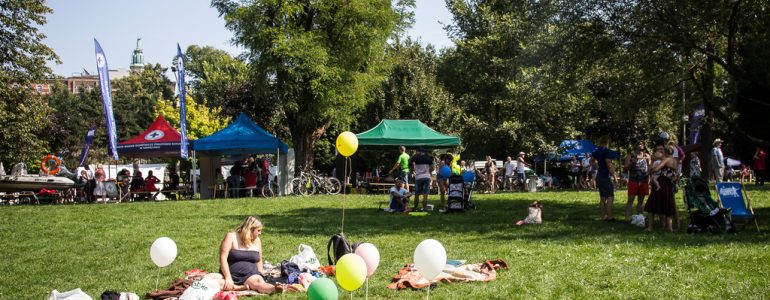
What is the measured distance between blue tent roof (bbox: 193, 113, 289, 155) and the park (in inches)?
3.7

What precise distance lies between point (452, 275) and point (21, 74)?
30.7 meters

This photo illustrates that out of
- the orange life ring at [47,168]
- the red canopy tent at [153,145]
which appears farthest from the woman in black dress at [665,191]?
the orange life ring at [47,168]

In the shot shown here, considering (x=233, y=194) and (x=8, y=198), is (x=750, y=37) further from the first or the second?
(x=8, y=198)

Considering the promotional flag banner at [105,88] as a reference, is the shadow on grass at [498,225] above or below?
below

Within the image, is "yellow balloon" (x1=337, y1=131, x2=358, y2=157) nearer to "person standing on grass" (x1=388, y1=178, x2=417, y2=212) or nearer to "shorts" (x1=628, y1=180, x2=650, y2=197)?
"shorts" (x1=628, y1=180, x2=650, y2=197)

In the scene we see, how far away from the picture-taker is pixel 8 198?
26766 mm

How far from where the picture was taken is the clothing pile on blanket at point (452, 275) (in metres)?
7.55

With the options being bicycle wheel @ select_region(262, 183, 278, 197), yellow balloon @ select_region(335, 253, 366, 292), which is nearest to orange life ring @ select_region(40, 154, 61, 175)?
bicycle wheel @ select_region(262, 183, 278, 197)

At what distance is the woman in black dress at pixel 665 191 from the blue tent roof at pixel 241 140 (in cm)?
1600

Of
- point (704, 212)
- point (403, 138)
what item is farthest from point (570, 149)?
point (704, 212)

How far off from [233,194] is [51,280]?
1756 centimetres

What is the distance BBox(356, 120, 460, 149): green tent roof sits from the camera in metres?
27.3

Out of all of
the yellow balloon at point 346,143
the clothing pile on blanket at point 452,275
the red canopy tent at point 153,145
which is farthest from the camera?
the red canopy tent at point 153,145

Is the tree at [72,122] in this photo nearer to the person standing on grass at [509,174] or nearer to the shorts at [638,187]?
the person standing on grass at [509,174]
